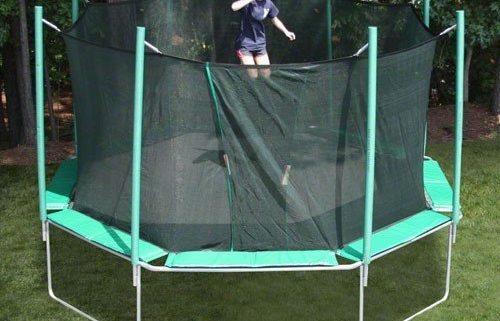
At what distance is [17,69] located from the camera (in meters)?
→ 11.1

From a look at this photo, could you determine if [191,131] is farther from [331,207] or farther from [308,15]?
[308,15]

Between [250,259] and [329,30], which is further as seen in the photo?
[329,30]

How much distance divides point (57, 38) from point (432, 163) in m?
5.56

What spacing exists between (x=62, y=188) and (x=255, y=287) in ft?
5.75

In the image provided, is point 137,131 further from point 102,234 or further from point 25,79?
point 25,79

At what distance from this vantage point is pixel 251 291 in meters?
7.30

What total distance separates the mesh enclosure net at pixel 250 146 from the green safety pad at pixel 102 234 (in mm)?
75

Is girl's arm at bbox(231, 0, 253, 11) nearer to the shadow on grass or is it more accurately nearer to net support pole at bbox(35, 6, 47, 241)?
net support pole at bbox(35, 6, 47, 241)

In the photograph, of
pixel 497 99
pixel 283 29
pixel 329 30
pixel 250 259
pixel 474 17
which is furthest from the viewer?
pixel 497 99

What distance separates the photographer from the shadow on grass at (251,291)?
6.93m

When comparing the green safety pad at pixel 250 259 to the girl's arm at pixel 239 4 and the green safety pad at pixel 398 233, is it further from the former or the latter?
the girl's arm at pixel 239 4

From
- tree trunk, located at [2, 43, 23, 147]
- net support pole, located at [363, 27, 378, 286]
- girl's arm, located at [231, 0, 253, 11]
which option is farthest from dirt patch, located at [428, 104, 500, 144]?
net support pole, located at [363, 27, 378, 286]

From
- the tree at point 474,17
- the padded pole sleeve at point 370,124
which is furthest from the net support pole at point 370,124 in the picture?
the tree at point 474,17

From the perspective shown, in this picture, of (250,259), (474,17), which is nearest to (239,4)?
(250,259)
